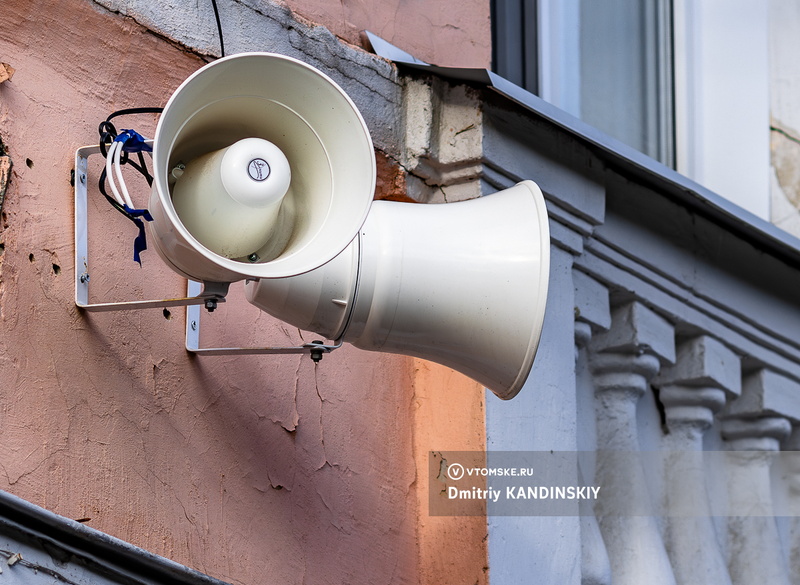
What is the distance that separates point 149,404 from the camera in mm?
2197

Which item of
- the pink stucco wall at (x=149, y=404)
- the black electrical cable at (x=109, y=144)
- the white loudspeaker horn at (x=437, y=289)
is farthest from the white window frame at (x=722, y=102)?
the black electrical cable at (x=109, y=144)

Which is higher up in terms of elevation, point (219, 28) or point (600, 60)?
point (600, 60)

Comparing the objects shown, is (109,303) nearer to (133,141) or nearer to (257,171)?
(133,141)

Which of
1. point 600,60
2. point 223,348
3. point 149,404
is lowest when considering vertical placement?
point 149,404

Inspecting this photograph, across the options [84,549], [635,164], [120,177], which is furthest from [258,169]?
[635,164]

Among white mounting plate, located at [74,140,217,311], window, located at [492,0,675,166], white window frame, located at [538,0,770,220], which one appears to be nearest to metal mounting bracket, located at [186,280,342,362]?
white mounting plate, located at [74,140,217,311]

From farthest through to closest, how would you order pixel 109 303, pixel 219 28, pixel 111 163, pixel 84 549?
1. pixel 219 28
2. pixel 109 303
3. pixel 111 163
4. pixel 84 549

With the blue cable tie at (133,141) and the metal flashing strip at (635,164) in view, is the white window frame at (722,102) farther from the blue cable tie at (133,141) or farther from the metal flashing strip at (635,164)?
the blue cable tie at (133,141)

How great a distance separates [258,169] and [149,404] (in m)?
0.47

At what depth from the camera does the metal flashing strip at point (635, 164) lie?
278 cm

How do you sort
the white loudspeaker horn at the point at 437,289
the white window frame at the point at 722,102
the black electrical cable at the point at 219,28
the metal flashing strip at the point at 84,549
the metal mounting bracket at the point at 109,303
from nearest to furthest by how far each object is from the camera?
1. the metal flashing strip at the point at 84,549
2. the metal mounting bracket at the point at 109,303
3. the white loudspeaker horn at the point at 437,289
4. the black electrical cable at the point at 219,28
5. the white window frame at the point at 722,102

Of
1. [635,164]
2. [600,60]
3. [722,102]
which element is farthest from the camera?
[722,102]

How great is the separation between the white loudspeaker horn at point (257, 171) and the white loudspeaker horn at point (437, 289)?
0.38 ft

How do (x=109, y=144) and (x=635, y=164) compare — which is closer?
(x=109, y=144)
